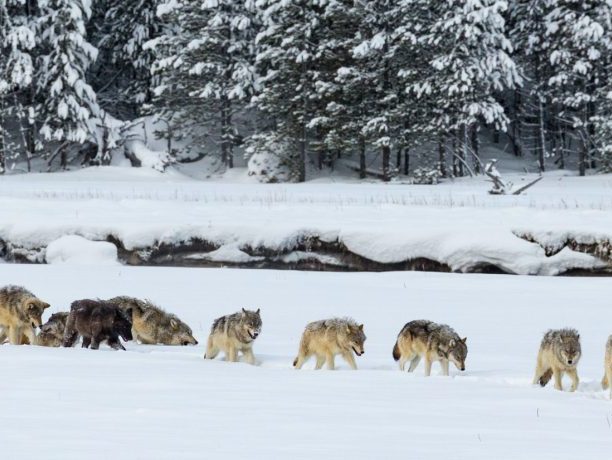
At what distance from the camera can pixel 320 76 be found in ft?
133

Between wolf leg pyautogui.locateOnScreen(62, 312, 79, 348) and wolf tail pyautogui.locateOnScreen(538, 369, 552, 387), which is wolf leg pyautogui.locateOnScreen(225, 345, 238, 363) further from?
wolf tail pyautogui.locateOnScreen(538, 369, 552, 387)

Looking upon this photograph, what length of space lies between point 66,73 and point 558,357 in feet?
124

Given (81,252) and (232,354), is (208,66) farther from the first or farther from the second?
(232,354)

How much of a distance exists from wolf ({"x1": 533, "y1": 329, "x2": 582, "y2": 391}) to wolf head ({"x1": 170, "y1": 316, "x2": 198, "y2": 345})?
420 cm

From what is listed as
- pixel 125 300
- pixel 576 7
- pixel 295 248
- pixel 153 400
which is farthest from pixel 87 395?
pixel 576 7

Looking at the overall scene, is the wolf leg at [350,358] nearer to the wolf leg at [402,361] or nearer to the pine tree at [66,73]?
the wolf leg at [402,361]

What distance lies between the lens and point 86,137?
42.5m

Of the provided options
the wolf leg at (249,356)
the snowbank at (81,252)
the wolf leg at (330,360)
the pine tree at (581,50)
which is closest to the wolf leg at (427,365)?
the wolf leg at (330,360)

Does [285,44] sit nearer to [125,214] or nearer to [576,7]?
[576,7]

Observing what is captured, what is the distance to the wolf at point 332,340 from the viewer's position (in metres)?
8.57

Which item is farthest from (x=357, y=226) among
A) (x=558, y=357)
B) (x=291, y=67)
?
(x=291, y=67)

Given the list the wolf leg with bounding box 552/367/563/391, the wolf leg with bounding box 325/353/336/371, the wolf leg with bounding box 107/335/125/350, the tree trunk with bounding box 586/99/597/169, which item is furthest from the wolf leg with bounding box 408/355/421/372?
the tree trunk with bounding box 586/99/597/169

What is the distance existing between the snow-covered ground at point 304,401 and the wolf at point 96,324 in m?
0.40

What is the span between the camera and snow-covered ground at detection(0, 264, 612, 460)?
5211mm
